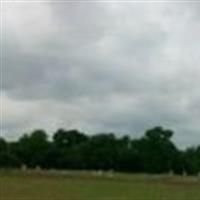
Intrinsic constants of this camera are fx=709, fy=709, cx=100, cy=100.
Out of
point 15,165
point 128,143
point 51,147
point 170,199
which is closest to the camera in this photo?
point 170,199

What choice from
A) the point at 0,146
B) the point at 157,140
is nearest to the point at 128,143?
the point at 157,140

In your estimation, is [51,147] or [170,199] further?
[51,147]

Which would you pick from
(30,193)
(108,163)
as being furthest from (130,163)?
(30,193)

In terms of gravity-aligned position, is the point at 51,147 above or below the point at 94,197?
above

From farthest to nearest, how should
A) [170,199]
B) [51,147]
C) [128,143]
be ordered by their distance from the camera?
[128,143] < [51,147] < [170,199]

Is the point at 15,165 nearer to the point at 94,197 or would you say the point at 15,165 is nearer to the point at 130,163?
the point at 130,163

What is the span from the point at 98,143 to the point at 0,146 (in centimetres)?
1348

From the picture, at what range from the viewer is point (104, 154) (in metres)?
92.7

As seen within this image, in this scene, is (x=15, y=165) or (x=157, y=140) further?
(x=157, y=140)

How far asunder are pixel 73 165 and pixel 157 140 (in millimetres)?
18459

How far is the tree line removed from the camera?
90.8 meters

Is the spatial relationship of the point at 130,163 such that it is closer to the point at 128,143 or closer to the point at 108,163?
the point at 108,163

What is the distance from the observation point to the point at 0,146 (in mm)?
95062

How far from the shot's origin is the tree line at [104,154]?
9075cm
